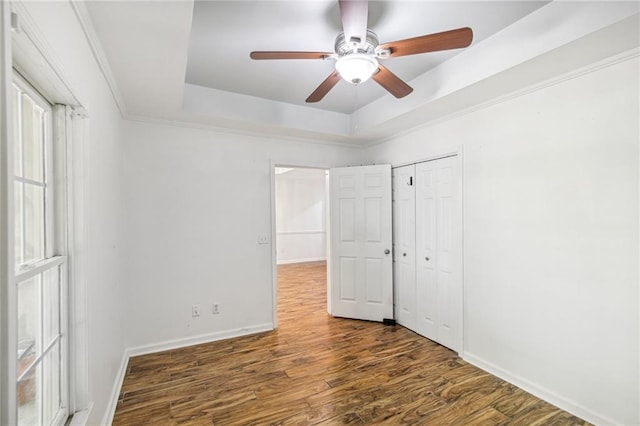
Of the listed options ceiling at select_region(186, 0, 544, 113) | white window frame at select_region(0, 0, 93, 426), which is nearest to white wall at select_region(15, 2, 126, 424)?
white window frame at select_region(0, 0, 93, 426)

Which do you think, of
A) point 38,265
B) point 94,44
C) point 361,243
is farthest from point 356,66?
point 361,243

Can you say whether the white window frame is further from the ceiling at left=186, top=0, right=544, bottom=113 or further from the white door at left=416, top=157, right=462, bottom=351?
the white door at left=416, top=157, right=462, bottom=351

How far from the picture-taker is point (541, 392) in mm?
2330

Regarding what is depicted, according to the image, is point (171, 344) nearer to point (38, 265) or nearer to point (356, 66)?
point (38, 265)

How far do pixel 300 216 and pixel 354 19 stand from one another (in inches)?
283

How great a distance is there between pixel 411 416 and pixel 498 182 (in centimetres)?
202

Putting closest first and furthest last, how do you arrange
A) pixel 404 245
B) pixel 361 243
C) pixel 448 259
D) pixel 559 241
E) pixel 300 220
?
1. pixel 559 241
2. pixel 448 259
3. pixel 404 245
4. pixel 361 243
5. pixel 300 220

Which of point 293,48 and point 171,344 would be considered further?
point 171,344

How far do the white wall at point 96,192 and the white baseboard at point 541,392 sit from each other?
2970 mm

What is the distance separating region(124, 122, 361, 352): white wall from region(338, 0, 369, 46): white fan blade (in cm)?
217

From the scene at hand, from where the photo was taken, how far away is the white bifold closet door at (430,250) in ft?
10.1

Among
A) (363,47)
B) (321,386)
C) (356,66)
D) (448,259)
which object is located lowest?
(321,386)

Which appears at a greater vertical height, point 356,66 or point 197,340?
point 356,66

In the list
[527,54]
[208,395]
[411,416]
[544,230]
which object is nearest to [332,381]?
[411,416]
